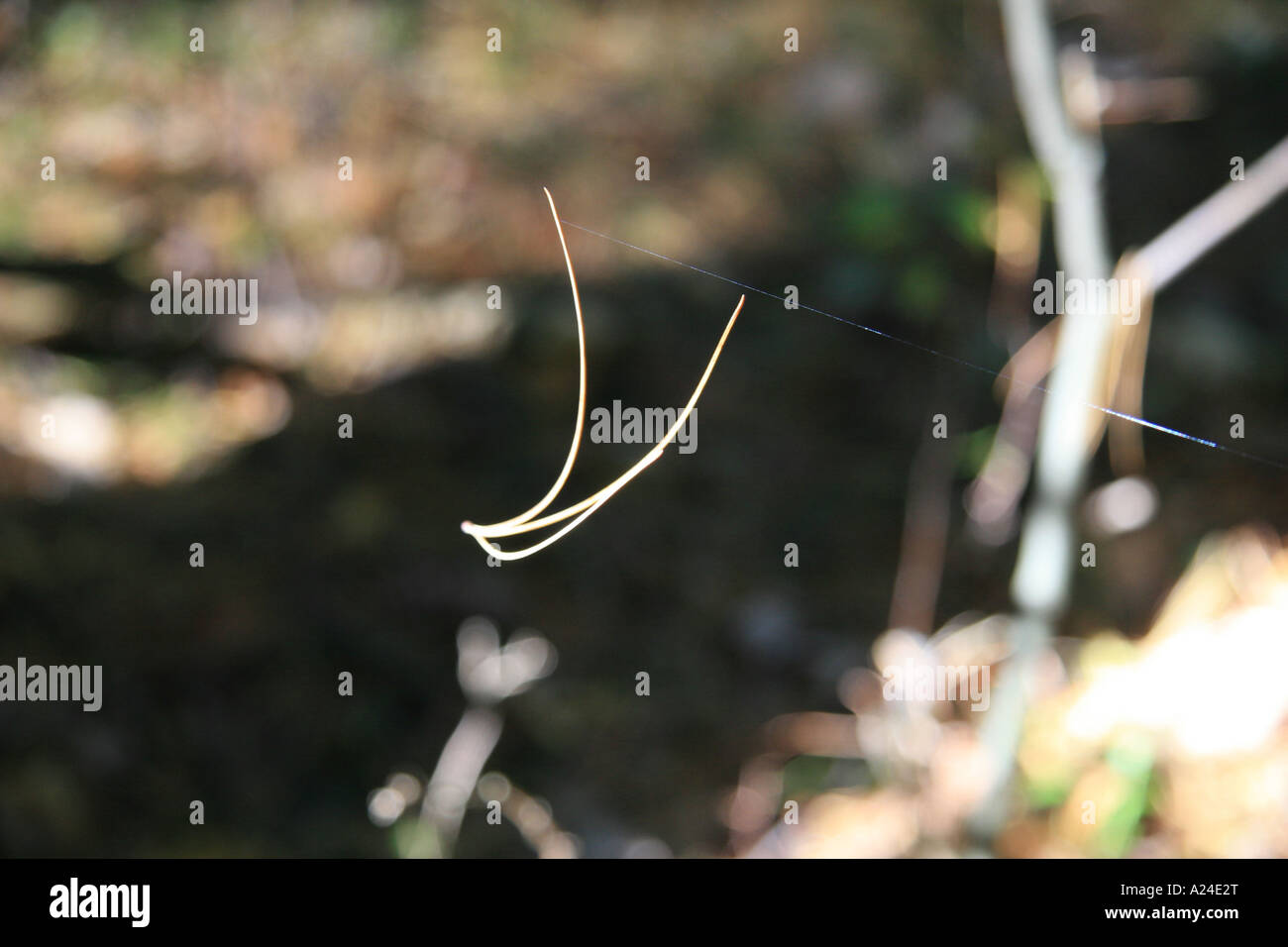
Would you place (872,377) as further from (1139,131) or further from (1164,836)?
(1164,836)

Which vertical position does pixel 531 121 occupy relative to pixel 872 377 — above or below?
above

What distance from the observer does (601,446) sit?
2416 mm

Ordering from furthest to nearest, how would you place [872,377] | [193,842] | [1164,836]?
1. [872,377]
2. [193,842]
3. [1164,836]

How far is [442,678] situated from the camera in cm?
199

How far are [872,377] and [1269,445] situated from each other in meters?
0.91

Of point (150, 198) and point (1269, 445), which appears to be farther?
point (150, 198)

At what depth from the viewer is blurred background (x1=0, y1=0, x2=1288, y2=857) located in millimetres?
1763

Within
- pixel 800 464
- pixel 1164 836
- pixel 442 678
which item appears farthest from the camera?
pixel 800 464

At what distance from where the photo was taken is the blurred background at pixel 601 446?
1763mm

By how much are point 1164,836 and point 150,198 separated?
9.70ft

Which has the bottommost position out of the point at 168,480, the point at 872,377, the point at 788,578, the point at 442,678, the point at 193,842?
the point at 193,842
